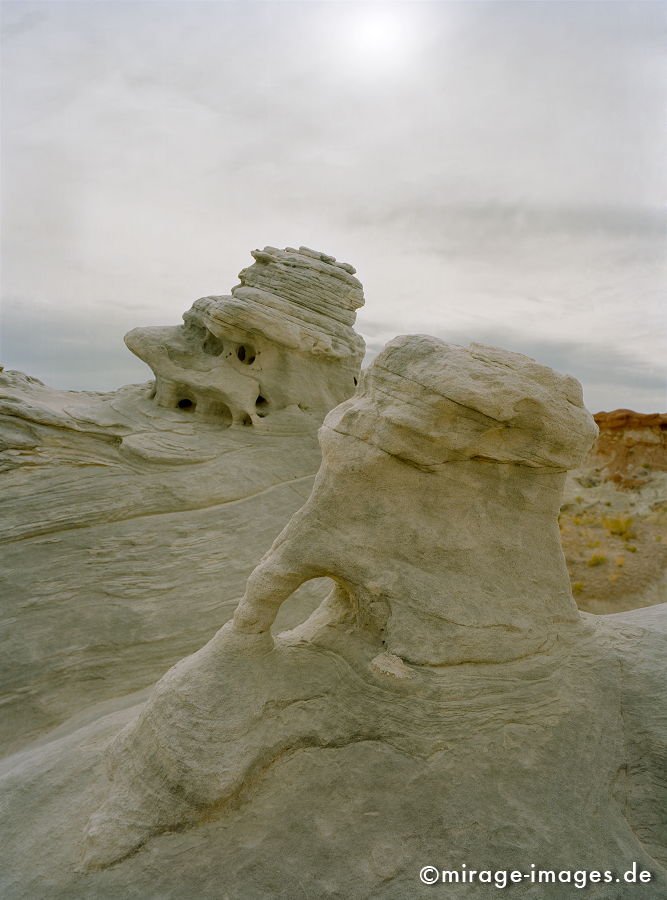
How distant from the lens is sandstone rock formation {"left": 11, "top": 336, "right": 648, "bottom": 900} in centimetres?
383

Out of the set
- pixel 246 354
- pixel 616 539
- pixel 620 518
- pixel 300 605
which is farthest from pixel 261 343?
pixel 620 518

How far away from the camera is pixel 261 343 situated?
9.90 meters

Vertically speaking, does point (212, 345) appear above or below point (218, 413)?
above

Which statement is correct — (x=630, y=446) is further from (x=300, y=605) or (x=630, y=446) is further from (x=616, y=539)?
(x=300, y=605)

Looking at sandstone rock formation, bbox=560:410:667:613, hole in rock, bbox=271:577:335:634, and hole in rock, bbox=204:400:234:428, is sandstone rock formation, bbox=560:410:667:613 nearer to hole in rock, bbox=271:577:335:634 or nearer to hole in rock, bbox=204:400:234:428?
hole in rock, bbox=271:577:335:634

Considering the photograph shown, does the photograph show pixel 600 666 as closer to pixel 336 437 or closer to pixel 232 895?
pixel 336 437

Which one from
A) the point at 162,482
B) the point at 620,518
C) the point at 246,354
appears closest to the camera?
the point at 162,482

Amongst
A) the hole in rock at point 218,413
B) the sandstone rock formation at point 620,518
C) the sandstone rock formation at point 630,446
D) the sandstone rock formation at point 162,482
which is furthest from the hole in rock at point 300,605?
the sandstone rock formation at point 630,446

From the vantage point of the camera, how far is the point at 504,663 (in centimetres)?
461

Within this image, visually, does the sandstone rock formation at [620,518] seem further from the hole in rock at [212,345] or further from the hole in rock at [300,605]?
the hole in rock at [212,345]

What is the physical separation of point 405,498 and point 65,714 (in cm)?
497

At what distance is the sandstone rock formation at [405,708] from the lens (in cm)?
383

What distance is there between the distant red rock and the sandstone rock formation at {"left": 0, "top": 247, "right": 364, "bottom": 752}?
14990 millimetres

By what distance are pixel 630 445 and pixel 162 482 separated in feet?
63.5
